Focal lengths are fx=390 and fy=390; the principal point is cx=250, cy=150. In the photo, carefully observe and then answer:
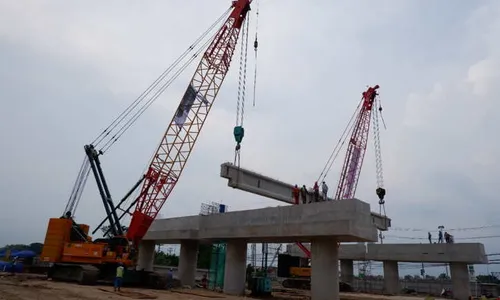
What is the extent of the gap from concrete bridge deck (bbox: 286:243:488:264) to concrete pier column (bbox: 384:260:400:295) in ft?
6.67

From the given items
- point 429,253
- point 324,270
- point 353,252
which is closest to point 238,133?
point 324,270

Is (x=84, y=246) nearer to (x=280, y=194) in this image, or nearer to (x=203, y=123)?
(x=203, y=123)

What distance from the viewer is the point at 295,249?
45.3m

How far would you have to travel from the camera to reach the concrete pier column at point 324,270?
19625 millimetres

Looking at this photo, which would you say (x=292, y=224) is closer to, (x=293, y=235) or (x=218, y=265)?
(x=293, y=235)

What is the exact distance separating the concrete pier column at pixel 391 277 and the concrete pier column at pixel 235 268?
73.3 feet

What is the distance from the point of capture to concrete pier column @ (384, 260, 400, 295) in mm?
41188

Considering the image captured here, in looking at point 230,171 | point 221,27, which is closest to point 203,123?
point 230,171

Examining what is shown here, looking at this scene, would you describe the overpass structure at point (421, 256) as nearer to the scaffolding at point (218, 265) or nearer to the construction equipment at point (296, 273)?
the construction equipment at point (296, 273)

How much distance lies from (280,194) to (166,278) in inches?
385

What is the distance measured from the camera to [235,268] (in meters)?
25.1

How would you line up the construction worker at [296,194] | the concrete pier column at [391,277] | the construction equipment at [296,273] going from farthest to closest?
Result: the concrete pier column at [391,277], the construction equipment at [296,273], the construction worker at [296,194]

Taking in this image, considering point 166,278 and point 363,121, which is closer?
point 166,278

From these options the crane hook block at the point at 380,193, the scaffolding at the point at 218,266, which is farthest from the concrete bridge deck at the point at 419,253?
the scaffolding at the point at 218,266
